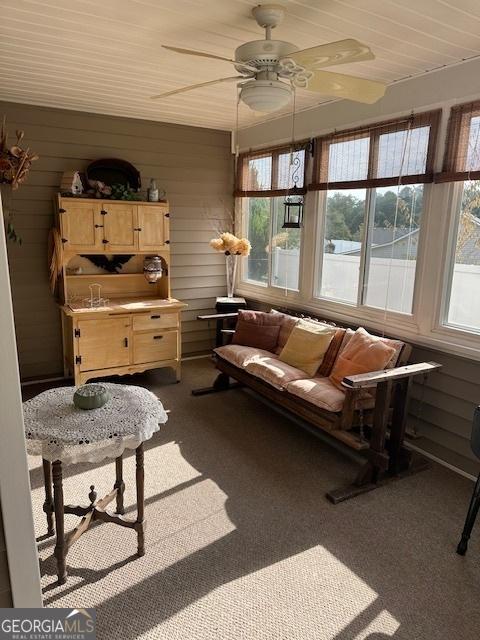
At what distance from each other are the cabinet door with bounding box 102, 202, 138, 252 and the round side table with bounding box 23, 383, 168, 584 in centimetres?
233

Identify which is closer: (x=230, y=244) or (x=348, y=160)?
(x=348, y=160)

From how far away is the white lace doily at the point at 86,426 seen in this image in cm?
192

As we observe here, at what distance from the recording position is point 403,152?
339cm

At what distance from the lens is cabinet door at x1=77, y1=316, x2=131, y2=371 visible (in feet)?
13.7

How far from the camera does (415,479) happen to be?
3.05 metres

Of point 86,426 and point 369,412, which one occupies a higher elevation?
point 86,426

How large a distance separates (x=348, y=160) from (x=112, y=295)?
2.70m

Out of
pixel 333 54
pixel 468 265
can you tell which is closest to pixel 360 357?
pixel 468 265

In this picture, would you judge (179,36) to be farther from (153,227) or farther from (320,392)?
(320,392)

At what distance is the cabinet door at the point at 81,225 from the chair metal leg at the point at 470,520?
360 cm

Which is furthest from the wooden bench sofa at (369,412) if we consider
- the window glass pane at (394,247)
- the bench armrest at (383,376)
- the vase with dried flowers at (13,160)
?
the vase with dried flowers at (13,160)

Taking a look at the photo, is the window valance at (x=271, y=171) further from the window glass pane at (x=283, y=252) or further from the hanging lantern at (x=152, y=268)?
the hanging lantern at (x=152, y=268)

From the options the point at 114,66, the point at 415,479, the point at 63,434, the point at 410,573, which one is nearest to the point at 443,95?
the point at 114,66

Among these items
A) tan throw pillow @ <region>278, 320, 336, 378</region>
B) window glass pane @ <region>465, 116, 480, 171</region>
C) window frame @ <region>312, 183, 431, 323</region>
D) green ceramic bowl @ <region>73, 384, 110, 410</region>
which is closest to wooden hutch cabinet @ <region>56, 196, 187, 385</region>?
tan throw pillow @ <region>278, 320, 336, 378</region>
